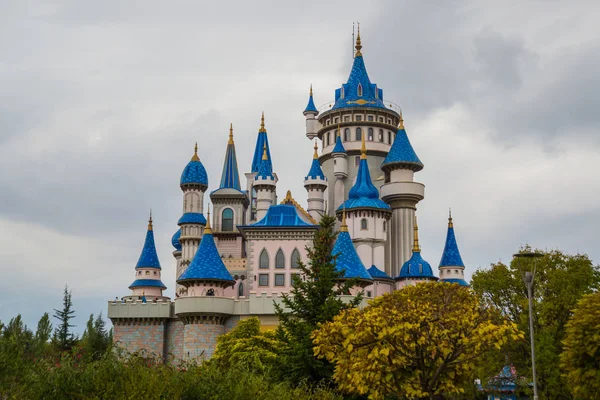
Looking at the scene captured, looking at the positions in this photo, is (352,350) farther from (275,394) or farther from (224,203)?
(224,203)

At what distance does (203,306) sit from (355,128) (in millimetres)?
25350

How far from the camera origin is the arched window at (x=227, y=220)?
2365 inches

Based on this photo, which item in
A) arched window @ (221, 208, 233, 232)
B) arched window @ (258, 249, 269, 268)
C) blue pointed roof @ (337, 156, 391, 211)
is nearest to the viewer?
arched window @ (258, 249, 269, 268)

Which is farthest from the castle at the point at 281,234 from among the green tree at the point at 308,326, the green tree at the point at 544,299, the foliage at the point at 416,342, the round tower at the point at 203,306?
the foliage at the point at 416,342

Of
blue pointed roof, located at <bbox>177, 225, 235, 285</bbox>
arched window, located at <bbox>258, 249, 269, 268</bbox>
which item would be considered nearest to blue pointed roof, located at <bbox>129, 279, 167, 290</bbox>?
arched window, located at <bbox>258, 249, 269, 268</bbox>

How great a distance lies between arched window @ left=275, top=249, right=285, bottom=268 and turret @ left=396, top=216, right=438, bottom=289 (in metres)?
9.08

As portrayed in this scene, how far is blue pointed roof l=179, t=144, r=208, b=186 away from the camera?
59469mm

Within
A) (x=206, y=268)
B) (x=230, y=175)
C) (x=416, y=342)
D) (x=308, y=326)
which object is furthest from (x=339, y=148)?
(x=416, y=342)

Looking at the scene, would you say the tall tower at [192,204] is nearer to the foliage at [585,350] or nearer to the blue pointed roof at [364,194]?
the blue pointed roof at [364,194]

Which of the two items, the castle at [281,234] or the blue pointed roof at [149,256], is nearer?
the castle at [281,234]

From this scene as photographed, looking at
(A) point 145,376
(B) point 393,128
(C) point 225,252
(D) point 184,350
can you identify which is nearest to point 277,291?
(D) point 184,350

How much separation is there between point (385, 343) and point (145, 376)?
291 inches

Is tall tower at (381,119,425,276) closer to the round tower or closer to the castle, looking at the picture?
the castle

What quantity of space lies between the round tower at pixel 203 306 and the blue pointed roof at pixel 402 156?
18991 mm
